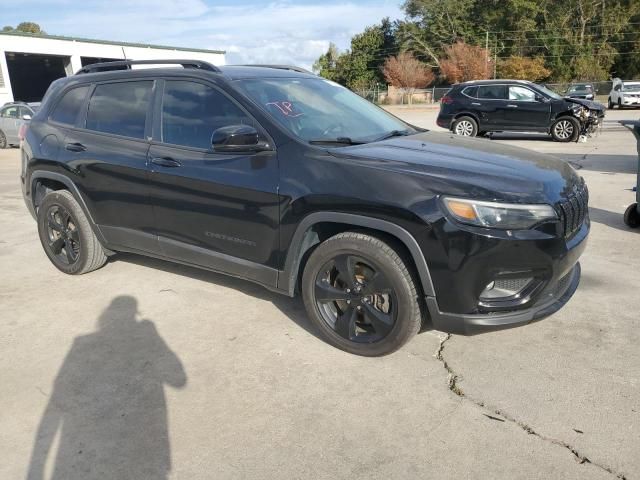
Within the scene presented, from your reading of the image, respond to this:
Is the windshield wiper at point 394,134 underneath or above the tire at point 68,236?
above

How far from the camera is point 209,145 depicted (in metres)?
3.70

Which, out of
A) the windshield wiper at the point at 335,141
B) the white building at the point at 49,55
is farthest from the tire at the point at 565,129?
the white building at the point at 49,55

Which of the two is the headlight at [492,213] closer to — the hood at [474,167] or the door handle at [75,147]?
the hood at [474,167]

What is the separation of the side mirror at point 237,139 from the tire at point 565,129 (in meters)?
13.3

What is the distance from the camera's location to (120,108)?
168 inches

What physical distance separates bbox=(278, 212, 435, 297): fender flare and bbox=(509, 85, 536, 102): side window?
13.4 meters

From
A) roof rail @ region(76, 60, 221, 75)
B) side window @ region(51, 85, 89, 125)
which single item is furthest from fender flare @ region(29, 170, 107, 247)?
roof rail @ region(76, 60, 221, 75)

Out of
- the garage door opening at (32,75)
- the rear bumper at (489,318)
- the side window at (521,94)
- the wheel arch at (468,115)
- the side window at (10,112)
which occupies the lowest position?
the rear bumper at (489,318)

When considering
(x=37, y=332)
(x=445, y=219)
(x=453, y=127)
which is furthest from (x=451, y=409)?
(x=453, y=127)

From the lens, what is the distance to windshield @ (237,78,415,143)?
11.8ft

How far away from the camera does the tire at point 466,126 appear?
15.5 m

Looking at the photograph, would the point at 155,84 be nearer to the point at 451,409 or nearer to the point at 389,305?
the point at 389,305

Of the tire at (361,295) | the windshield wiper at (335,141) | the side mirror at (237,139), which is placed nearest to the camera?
the tire at (361,295)

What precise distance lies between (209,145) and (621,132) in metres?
17.6
